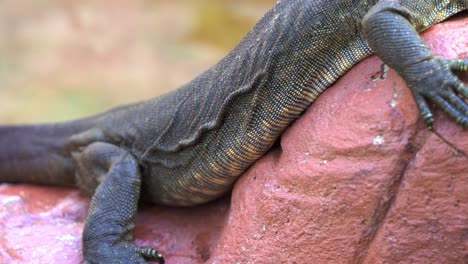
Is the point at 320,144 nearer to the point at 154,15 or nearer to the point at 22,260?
the point at 22,260

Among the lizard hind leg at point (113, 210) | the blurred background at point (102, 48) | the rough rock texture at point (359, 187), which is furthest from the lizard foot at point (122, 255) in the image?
the blurred background at point (102, 48)

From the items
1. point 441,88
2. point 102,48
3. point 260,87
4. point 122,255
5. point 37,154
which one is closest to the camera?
point 441,88

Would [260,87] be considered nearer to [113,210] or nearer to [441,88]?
[441,88]

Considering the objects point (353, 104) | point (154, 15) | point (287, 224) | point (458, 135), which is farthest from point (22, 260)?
point (154, 15)

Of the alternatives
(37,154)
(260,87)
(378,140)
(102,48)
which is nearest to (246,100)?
(260,87)

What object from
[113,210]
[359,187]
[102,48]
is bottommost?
[102,48]

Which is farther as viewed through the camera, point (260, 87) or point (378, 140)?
point (260, 87)

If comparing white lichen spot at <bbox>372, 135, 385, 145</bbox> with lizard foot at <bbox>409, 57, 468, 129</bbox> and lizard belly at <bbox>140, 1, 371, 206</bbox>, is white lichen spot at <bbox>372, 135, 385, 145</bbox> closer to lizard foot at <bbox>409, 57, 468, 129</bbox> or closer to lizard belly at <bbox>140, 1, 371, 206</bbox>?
lizard foot at <bbox>409, 57, 468, 129</bbox>
